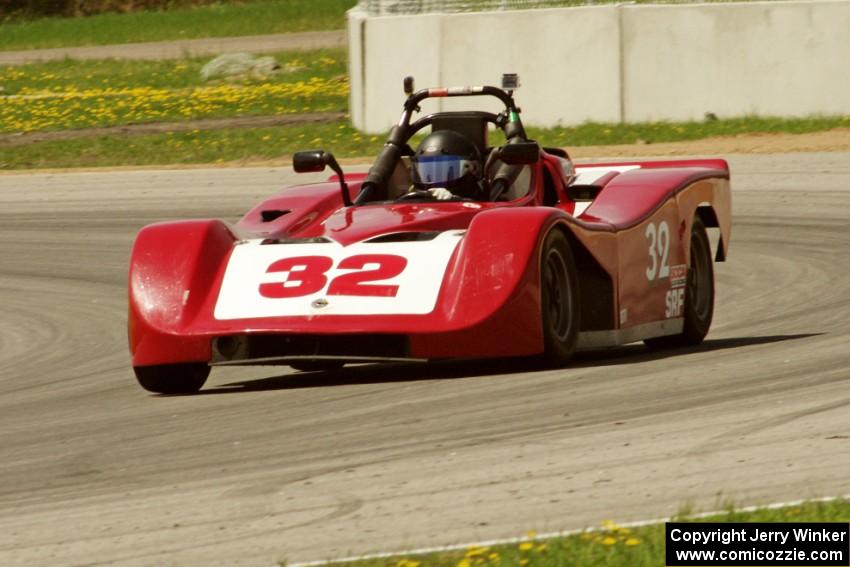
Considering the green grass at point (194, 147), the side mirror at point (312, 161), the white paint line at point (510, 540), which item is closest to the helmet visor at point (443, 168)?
the side mirror at point (312, 161)

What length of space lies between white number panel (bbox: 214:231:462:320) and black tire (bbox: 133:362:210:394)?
1.50 feet

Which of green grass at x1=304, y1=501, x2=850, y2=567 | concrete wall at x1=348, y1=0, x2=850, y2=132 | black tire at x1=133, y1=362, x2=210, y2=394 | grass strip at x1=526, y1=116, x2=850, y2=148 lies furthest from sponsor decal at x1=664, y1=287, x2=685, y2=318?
concrete wall at x1=348, y1=0, x2=850, y2=132

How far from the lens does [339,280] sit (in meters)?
8.36

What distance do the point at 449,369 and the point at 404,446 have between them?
7.82ft

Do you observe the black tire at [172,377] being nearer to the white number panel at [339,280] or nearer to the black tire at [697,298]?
the white number panel at [339,280]

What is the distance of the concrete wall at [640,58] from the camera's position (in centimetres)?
2102

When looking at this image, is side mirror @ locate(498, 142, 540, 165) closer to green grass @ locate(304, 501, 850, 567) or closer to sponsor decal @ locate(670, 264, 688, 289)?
sponsor decal @ locate(670, 264, 688, 289)

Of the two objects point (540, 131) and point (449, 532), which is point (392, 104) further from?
point (449, 532)

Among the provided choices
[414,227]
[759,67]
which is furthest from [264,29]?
[414,227]

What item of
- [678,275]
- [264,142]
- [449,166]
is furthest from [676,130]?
[449,166]

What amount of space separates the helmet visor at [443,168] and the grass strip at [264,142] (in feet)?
38.3

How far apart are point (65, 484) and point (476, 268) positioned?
247 centimetres

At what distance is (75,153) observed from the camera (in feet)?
82.0

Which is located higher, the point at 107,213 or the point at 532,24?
the point at 532,24
